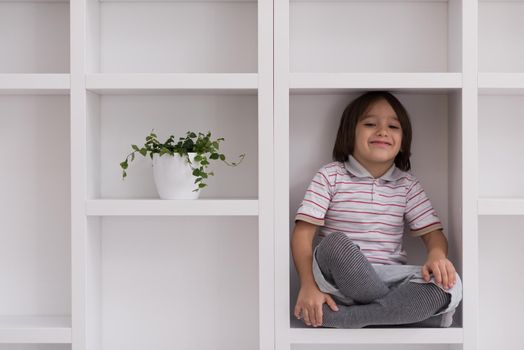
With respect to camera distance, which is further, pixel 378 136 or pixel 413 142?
pixel 413 142

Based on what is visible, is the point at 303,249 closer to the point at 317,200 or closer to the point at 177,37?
the point at 317,200

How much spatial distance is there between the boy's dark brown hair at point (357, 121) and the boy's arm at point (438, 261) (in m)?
0.19

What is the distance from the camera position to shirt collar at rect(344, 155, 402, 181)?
160cm

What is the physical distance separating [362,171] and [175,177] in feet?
1.55

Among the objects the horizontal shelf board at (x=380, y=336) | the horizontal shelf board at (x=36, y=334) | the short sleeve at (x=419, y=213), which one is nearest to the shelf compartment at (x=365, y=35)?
the short sleeve at (x=419, y=213)

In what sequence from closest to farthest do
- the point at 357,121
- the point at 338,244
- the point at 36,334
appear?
the point at 338,244, the point at 36,334, the point at 357,121

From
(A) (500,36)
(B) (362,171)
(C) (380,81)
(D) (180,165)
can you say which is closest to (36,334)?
(D) (180,165)

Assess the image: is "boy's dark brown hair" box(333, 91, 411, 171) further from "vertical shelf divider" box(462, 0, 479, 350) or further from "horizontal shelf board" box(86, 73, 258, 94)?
"horizontal shelf board" box(86, 73, 258, 94)

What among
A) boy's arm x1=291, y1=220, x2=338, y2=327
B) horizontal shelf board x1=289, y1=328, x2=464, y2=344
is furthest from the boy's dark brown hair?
horizontal shelf board x1=289, y1=328, x2=464, y2=344

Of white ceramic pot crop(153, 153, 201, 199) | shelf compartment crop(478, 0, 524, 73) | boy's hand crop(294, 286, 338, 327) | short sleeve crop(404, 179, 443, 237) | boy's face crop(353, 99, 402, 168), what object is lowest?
boy's hand crop(294, 286, 338, 327)

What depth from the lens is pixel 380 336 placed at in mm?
1478

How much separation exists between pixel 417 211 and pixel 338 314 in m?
0.35

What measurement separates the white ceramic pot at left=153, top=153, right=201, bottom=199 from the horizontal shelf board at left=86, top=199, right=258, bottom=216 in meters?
0.04

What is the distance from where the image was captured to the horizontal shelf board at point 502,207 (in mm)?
1487
